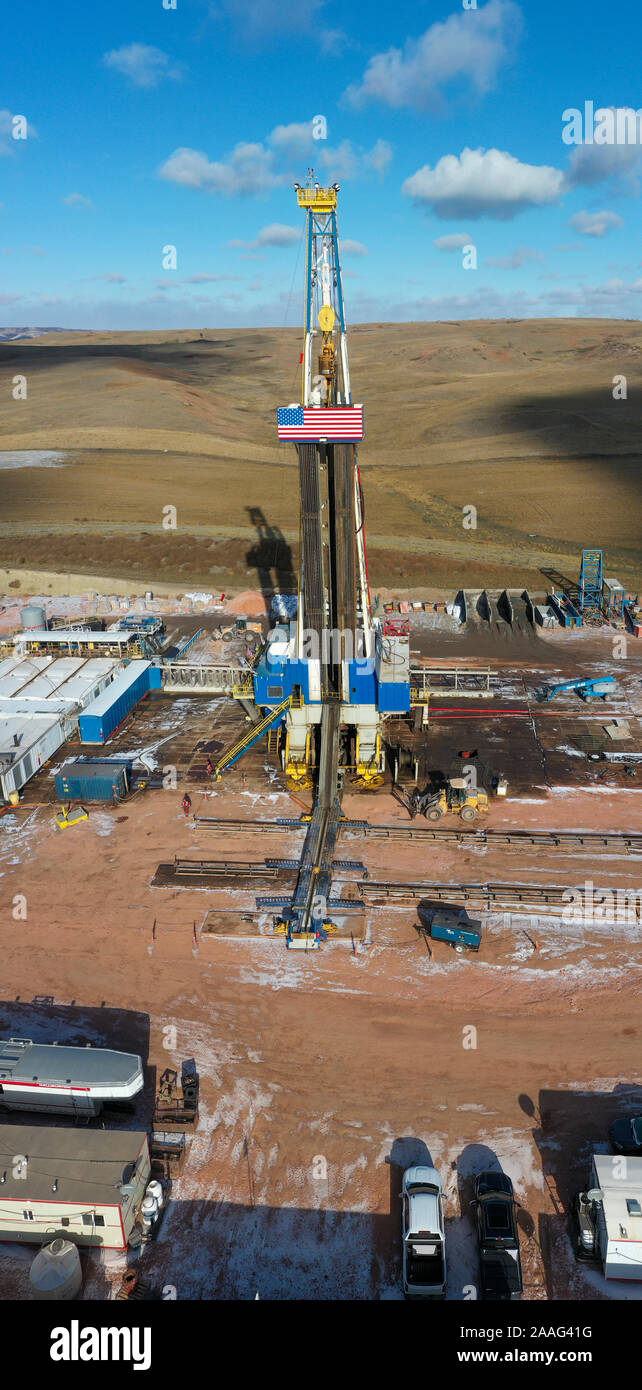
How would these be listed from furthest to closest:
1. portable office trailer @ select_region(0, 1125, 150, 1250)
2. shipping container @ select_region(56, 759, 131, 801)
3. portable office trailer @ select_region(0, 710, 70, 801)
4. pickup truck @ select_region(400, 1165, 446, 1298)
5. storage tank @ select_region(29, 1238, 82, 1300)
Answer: portable office trailer @ select_region(0, 710, 70, 801) → shipping container @ select_region(56, 759, 131, 801) → portable office trailer @ select_region(0, 1125, 150, 1250) → pickup truck @ select_region(400, 1165, 446, 1298) → storage tank @ select_region(29, 1238, 82, 1300)

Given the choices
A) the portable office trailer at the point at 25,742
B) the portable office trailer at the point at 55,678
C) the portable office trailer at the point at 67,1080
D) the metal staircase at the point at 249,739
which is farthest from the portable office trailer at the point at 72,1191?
the portable office trailer at the point at 55,678

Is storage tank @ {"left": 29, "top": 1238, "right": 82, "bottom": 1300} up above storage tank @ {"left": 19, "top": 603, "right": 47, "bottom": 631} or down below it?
below

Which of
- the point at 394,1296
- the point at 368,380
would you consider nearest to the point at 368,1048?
the point at 394,1296

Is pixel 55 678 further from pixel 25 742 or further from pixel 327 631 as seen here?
pixel 327 631

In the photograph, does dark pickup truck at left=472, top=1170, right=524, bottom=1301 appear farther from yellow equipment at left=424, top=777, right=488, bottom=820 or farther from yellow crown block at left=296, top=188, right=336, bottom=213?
yellow crown block at left=296, top=188, right=336, bottom=213

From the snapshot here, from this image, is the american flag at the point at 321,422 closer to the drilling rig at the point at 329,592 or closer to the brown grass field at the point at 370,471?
the drilling rig at the point at 329,592

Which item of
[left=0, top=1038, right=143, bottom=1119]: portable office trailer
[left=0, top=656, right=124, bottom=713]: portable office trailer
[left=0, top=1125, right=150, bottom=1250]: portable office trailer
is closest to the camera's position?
[left=0, top=1125, right=150, bottom=1250]: portable office trailer

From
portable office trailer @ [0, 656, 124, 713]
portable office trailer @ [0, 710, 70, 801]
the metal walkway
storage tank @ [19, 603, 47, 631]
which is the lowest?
the metal walkway

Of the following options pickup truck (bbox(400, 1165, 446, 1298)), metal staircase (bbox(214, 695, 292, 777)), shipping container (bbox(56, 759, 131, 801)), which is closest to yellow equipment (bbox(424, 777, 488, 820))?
metal staircase (bbox(214, 695, 292, 777))

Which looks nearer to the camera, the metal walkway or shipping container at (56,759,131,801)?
the metal walkway
